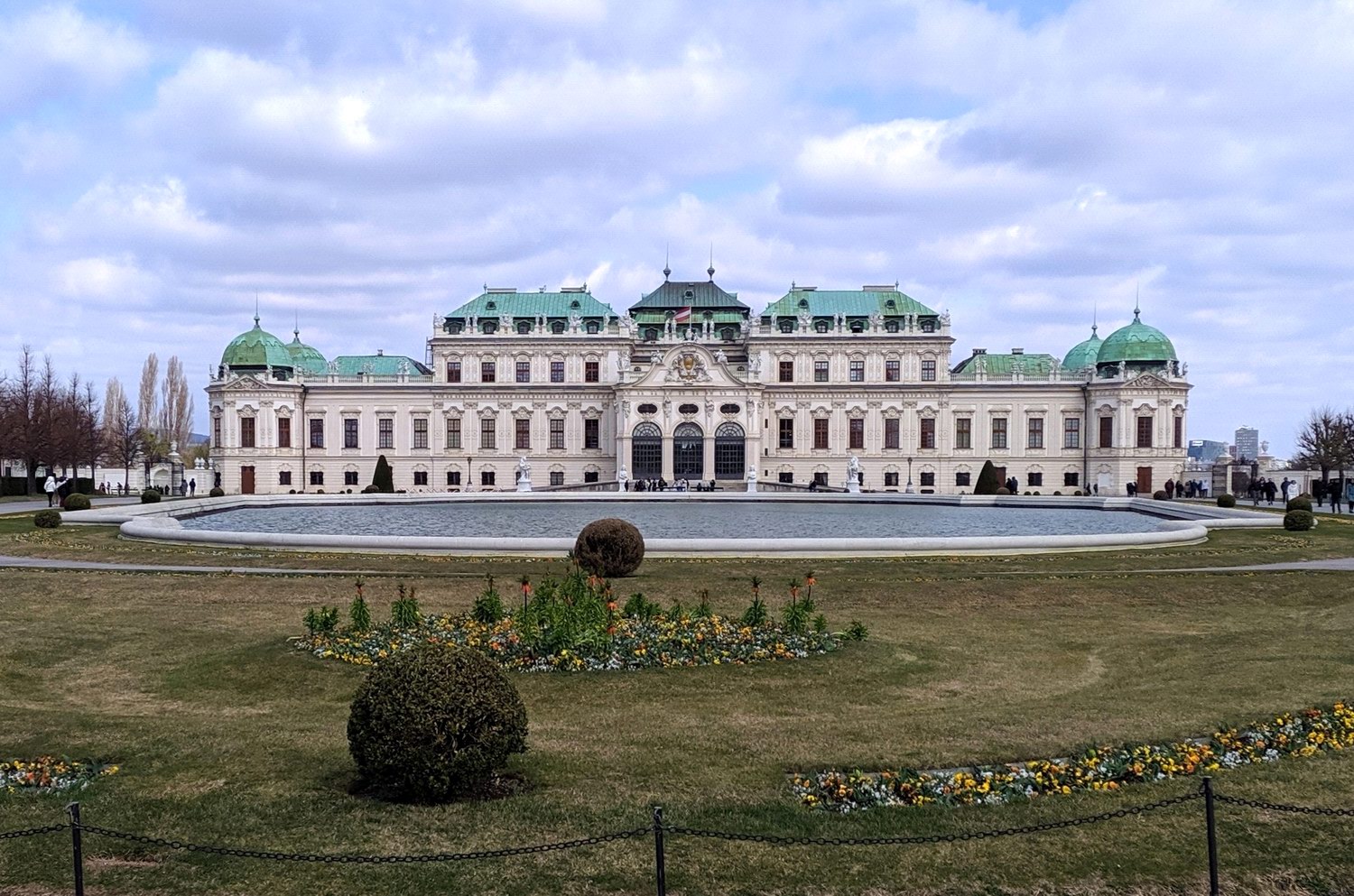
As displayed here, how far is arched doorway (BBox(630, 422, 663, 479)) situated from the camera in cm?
→ 8056

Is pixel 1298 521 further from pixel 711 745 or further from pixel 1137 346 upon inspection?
pixel 1137 346

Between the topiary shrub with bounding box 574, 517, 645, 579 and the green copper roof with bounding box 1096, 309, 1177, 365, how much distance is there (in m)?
68.7

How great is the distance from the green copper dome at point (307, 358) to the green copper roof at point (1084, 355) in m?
61.9

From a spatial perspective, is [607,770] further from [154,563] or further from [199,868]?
[154,563]

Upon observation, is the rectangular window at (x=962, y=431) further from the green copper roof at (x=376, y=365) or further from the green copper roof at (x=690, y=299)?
the green copper roof at (x=376, y=365)

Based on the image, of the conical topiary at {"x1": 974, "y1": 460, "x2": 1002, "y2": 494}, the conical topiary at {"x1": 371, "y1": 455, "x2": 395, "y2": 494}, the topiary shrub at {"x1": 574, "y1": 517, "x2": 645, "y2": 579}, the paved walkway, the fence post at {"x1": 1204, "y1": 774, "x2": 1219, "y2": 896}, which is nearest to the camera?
the fence post at {"x1": 1204, "y1": 774, "x2": 1219, "y2": 896}

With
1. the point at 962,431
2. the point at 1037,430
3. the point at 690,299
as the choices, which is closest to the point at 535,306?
the point at 690,299

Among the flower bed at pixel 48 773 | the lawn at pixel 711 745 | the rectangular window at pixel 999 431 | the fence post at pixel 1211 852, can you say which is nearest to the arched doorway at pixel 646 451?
the rectangular window at pixel 999 431

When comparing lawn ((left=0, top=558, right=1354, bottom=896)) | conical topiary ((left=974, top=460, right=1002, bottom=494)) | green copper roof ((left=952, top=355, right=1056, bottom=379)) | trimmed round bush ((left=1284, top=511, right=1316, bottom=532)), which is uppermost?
green copper roof ((left=952, top=355, right=1056, bottom=379))

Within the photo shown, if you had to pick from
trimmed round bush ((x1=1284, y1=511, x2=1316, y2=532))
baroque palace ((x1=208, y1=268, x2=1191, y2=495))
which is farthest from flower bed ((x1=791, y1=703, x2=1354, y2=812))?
baroque palace ((x1=208, y1=268, x2=1191, y2=495))

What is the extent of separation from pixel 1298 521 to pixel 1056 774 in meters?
33.0

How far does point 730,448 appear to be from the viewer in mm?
81188

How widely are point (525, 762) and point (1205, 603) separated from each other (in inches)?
647

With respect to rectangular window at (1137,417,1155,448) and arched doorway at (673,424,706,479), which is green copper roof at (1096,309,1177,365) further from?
arched doorway at (673,424,706,479)
